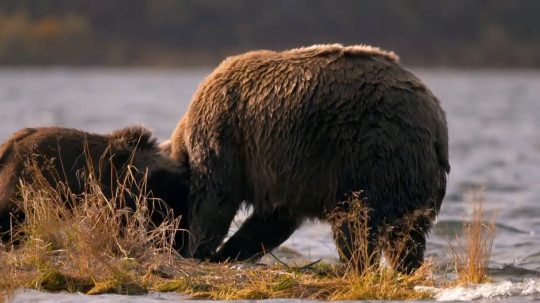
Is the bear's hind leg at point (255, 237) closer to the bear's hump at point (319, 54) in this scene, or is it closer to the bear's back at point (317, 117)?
the bear's back at point (317, 117)

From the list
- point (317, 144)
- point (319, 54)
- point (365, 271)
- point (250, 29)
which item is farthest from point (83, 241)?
point (250, 29)

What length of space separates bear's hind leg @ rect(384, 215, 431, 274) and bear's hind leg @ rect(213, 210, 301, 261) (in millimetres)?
1154

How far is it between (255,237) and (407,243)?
1.50 metres

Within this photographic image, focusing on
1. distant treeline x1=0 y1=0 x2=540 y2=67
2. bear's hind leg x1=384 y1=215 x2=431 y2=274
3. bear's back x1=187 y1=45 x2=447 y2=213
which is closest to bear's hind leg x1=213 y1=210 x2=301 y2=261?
bear's back x1=187 y1=45 x2=447 y2=213

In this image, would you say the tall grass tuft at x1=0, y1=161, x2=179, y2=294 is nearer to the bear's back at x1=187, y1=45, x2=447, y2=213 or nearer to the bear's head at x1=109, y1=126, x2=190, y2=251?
the bear's head at x1=109, y1=126, x2=190, y2=251

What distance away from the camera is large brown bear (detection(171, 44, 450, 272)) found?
931 cm

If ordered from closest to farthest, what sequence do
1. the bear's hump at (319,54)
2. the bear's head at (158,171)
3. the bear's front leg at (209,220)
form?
1. the bear's hump at (319,54)
2. the bear's front leg at (209,220)
3. the bear's head at (158,171)

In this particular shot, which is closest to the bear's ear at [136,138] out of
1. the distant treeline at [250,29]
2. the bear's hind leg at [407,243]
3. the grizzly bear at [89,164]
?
the grizzly bear at [89,164]

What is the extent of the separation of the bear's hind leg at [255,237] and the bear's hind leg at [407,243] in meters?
1.15

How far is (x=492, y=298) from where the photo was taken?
8.91 meters

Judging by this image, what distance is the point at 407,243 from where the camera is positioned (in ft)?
31.7

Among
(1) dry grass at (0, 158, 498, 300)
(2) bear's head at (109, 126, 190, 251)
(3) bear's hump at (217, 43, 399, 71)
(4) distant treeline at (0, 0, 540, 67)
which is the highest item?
(4) distant treeline at (0, 0, 540, 67)

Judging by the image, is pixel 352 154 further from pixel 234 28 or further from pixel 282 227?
pixel 234 28

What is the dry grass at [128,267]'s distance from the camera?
8.93 meters
